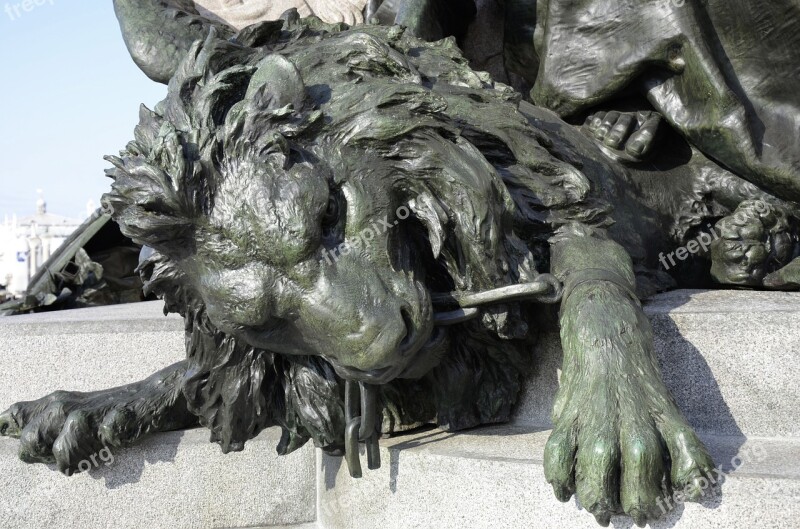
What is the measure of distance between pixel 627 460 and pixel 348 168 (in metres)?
Answer: 0.73

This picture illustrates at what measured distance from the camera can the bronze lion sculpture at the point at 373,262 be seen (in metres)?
1.54

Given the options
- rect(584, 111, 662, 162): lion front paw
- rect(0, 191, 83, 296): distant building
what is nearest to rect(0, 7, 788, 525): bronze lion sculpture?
rect(584, 111, 662, 162): lion front paw

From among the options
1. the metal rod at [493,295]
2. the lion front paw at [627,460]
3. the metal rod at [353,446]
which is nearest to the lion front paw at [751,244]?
the metal rod at [493,295]

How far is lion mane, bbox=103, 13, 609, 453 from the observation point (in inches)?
62.5

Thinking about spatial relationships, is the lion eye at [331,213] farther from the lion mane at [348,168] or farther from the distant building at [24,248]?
the distant building at [24,248]

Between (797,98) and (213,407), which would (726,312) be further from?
(213,407)

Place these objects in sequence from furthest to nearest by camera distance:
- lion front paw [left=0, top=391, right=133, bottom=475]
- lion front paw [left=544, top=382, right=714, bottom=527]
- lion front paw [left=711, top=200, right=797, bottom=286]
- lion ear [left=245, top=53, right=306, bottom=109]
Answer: lion front paw [left=711, top=200, right=797, bottom=286]
lion front paw [left=0, top=391, right=133, bottom=475]
lion ear [left=245, top=53, right=306, bottom=109]
lion front paw [left=544, top=382, right=714, bottom=527]

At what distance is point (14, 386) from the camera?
2.54 meters

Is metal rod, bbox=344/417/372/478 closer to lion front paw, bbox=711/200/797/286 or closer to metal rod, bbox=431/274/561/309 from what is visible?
metal rod, bbox=431/274/561/309

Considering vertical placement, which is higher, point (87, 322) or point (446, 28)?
point (446, 28)

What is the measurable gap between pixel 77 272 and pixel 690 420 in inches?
118

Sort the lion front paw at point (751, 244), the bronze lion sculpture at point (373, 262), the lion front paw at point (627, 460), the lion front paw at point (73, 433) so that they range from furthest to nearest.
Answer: the lion front paw at point (751, 244)
the lion front paw at point (73, 433)
the bronze lion sculpture at point (373, 262)
the lion front paw at point (627, 460)

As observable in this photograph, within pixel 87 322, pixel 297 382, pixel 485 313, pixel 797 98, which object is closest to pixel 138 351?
pixel 87 322

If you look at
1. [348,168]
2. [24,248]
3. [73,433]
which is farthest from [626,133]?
[24,248]
